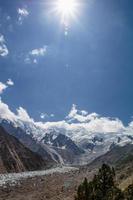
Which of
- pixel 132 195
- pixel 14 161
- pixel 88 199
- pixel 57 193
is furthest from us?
pixel 14 161

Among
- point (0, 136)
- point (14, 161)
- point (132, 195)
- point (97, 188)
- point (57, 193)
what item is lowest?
point (132, 195)

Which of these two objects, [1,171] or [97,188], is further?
[1,171]

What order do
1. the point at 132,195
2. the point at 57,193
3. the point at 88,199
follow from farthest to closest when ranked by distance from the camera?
the point at 57,193 → the point at 88,199 → the point at 132,195

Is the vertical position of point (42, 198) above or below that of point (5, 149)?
below

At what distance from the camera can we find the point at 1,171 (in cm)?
15088

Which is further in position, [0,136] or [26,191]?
[0,136]

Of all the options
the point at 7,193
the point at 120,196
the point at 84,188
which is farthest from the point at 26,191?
the point at 120,196

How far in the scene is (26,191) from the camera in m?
76.6

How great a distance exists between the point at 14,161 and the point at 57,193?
115 metres

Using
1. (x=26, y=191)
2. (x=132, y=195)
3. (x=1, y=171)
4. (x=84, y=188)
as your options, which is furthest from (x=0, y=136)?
(x=132, y=195)

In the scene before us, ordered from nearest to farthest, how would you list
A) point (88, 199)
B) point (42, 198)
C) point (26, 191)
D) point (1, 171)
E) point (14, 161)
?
point (88, 199) < point (42, 198) < point (26, 191) < point (1, 171) < point (14, 161)

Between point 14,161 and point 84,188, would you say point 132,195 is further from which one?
point 14,161

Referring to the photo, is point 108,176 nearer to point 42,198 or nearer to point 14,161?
point 42,198

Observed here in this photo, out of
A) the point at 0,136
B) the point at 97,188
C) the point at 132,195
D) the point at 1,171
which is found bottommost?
the point at 132,195
